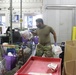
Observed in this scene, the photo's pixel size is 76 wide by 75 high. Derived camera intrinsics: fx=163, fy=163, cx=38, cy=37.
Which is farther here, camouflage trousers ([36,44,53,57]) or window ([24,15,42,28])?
window ([24,15,42,28])

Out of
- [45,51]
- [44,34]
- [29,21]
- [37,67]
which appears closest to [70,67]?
[45,51]

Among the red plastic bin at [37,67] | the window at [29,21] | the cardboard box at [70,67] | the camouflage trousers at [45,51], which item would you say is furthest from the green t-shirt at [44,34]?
the window at [29,21]

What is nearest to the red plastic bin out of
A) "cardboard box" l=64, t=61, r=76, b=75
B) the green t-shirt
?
"cardboard box" l=64, t=61, r=76, b=75

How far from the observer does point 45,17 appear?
620 cm

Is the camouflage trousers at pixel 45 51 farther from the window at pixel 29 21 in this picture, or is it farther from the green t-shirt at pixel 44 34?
the window at pixel 29 21

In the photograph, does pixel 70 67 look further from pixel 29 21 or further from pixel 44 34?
pixel 29 21

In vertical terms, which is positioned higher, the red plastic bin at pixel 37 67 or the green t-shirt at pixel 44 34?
the green t-shirt at pixel 44 34

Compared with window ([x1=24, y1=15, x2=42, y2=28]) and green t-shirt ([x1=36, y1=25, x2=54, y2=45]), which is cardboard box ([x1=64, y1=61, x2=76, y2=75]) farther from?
window ([x1=24, y1=15, x2=42, y2=28])

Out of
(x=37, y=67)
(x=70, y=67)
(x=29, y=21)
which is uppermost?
(x=29, y=21)

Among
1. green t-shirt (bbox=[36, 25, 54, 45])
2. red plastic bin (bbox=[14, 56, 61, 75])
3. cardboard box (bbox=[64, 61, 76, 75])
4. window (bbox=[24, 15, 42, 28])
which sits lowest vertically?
cardboard box (bbox=[64, 61, 76, 75])

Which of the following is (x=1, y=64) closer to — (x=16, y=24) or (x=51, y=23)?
(x=51, y=23)

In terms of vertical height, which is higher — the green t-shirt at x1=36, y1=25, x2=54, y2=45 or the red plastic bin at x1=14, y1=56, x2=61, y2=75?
the green t-shirt at x1=36, y1=25, x2=54, y2=45

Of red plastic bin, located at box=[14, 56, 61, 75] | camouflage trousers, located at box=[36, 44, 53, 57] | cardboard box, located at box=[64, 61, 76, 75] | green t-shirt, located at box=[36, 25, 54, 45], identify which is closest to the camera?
red plastic bin, located at box=[14, 56, 61, 75]

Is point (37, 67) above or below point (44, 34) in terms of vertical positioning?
below
